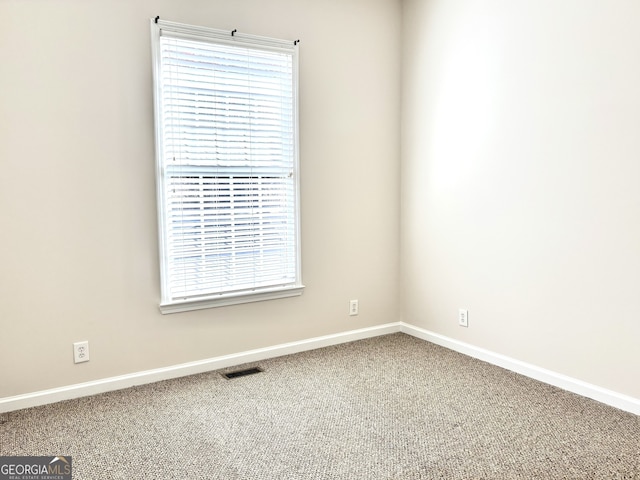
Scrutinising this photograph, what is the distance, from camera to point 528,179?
3086 millimetres

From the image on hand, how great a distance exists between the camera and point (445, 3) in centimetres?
360

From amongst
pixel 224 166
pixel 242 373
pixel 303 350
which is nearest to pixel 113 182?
pixel 224 166

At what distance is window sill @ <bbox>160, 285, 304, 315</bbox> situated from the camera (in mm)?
3172

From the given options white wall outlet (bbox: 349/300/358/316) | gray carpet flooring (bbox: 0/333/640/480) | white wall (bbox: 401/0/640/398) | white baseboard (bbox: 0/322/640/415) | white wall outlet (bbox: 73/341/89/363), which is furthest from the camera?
white wall outlet (bbox: 349/300/358/316)

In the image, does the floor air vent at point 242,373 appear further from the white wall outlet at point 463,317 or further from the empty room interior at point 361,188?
the white wall outlet at point 463,317

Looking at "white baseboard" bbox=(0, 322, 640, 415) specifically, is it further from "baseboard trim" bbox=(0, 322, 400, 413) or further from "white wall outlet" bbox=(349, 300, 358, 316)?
"white wall outlet" bbox=(349, 300, 358, 316)

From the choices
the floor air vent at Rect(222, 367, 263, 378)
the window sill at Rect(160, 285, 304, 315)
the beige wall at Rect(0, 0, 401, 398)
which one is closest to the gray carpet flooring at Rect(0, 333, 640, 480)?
the floor air vent at Rect(222, 367, 263, 378)

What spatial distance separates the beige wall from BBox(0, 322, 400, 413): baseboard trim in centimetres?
5

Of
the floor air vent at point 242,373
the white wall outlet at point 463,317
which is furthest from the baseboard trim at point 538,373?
the floor air vent at point 242,373

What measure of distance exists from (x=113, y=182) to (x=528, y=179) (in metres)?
2.47

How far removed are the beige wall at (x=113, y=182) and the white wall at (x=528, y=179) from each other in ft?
2.08

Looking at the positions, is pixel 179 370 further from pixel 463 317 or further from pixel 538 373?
pixel 538 373

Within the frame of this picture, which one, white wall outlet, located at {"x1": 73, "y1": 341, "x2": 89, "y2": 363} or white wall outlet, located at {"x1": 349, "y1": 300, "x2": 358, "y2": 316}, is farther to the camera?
white wall outlet, located at {"x1": 349, "y1": 300, "x2": 358, "y2": 316}

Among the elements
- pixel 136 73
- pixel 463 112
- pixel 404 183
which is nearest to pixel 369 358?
pixel 404 183
